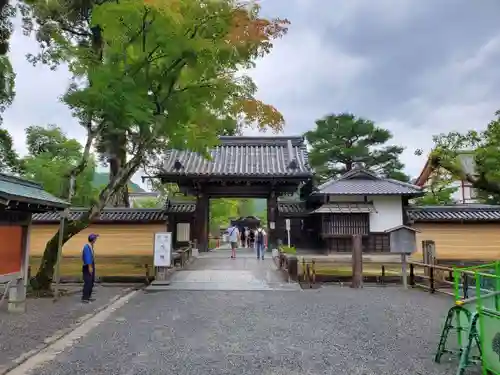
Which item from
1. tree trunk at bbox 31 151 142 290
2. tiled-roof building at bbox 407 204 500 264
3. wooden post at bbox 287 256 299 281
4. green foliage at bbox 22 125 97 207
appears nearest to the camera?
tree trunk at bbox 31 151 142 290

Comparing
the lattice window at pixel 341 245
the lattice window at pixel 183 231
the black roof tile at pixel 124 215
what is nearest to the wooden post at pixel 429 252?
the lattice window at pixel 341 245

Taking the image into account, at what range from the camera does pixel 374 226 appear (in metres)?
22.8

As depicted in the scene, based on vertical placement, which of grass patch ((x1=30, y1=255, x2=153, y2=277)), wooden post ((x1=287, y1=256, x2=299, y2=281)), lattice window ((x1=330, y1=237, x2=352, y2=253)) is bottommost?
grass patch ((x1=30, y1=255, x2=153, y2=277))

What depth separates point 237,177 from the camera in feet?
66.3

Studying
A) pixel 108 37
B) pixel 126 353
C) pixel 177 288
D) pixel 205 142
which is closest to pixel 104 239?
pixel 177 288

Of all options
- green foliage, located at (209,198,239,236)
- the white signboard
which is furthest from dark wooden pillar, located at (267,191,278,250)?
green foliage, located at (209,198,239,236)

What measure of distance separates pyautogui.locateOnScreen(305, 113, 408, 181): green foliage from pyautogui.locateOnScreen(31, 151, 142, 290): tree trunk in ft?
83.9

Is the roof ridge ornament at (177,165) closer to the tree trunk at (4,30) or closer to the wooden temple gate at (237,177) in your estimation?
the wooden temple gate at (237,177)

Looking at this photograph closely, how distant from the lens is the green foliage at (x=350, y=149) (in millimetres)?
35438

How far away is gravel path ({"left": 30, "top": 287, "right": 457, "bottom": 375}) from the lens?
5.18m

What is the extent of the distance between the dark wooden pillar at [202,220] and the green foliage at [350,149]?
16642 millimetres

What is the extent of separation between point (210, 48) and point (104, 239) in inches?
570

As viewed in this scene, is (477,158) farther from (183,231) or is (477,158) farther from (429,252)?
(183,231)

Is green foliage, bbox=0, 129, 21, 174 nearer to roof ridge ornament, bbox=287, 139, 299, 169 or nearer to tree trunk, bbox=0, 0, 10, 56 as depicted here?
tree trunk, bbox=0, 0, 10, 56
